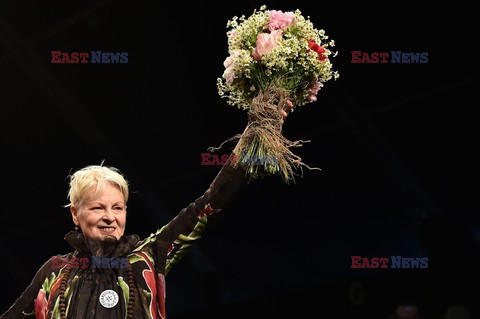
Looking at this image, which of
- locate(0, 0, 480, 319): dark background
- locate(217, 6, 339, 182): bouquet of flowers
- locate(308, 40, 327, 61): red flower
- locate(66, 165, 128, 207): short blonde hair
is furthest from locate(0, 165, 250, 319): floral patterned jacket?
locate(0, 0, 480, 319): dark background

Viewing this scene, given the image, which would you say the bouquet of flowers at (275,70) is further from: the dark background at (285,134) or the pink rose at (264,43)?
the dark background at (285,134)

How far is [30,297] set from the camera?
3729mm

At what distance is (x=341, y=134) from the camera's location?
6.93 metres

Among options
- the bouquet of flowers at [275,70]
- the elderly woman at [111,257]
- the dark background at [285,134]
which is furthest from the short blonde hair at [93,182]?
the dark background at [285,134]

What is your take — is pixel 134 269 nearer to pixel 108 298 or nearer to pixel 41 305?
pixel 108 298

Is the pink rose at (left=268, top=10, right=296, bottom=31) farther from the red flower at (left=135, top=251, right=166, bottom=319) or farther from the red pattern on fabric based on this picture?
the red flower at (left=135, top=251, right=166, bottom=319)

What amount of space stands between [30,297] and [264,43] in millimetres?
1506

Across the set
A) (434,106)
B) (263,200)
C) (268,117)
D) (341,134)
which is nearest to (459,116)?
(434,106)

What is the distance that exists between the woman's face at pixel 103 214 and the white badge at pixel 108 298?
237 mm

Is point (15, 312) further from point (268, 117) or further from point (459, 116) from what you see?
point (459, 116)

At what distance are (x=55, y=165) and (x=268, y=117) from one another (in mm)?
5351

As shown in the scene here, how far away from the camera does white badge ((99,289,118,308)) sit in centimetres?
343

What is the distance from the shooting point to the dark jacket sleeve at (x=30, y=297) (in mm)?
3691

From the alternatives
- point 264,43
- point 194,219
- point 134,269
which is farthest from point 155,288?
point 264,43
